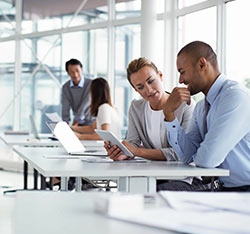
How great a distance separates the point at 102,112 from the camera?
187 inches

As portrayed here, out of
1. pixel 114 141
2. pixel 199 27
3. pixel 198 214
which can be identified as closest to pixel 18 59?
pixel 199 27

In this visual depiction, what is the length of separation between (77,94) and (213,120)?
428cm

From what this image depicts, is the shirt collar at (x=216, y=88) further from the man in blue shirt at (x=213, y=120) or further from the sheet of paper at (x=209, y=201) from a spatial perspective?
the sheet of paper at (x=209, y=201)

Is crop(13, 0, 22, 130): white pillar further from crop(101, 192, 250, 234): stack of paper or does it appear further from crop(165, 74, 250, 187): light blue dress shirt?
crop(101, 192, 250, 234): stack of paper

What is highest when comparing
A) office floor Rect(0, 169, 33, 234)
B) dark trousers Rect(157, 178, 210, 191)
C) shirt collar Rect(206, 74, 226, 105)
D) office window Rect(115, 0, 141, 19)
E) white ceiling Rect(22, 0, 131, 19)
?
white ceiling Rect(22, 0, 131, 19)

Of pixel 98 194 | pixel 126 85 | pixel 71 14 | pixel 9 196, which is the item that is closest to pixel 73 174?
pixel 98 194

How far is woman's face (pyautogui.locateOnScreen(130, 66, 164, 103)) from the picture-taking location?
3043 mm

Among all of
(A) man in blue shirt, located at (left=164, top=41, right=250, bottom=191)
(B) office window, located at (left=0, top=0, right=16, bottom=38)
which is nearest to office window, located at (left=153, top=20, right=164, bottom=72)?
(B) office window, located at (left=0, top=0, right=16, bottom=38)

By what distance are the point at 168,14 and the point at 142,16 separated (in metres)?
0.40

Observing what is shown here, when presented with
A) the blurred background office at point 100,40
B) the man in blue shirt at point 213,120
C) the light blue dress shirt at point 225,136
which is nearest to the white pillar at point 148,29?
the blurred background office at point 100,40

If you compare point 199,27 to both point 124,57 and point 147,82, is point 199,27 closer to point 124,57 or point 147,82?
point 124,57

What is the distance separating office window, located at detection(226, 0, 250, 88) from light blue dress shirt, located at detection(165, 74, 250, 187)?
323cm

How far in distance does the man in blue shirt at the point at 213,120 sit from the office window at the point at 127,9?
207 inches

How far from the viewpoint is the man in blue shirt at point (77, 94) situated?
620 centimetres
